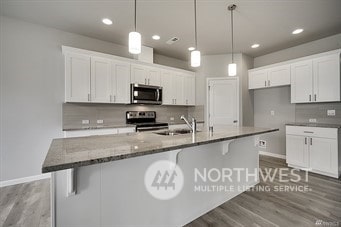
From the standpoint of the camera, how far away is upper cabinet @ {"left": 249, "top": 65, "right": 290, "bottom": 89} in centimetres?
393

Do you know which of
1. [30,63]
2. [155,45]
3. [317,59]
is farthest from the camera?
[155,45]

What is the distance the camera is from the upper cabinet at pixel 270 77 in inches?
155

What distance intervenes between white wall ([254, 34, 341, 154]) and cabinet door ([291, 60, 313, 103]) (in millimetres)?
410

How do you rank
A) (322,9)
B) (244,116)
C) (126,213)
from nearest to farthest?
(126,213), (322,9), (244,116)

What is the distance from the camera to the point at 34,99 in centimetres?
301

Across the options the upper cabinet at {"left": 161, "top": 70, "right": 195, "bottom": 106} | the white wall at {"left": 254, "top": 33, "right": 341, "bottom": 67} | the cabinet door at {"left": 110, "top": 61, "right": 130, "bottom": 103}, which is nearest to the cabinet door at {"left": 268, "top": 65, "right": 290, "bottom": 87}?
the white wall at {"left": 254, "top": 33, "right": 341, "bottom": 67}

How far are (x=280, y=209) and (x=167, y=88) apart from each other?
325cm

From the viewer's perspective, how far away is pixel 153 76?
13.4ft

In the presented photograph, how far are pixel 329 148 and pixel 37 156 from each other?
5310 millimetres

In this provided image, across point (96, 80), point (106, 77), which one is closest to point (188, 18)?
point (106, 77)

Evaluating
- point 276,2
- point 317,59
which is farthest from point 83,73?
point 317,59

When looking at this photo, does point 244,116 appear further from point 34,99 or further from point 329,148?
point 34,99

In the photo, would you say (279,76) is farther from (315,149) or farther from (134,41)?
(134,41)

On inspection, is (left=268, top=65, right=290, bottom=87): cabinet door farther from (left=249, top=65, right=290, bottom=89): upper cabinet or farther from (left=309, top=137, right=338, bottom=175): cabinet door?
(left=309, top=137, right=338, bottom=175): cabinet door
